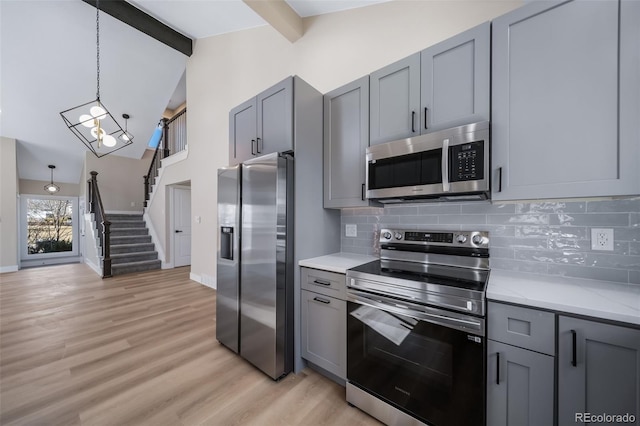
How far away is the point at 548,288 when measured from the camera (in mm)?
1319

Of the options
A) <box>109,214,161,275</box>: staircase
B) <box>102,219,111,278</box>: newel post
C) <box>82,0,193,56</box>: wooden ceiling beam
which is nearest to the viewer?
<box>82,0,193,56</box>: wooden ceiling beam

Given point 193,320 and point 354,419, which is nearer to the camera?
point 354,419

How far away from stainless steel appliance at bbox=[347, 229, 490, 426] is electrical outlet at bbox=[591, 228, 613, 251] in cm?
52

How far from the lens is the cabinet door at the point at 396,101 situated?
1798 mm

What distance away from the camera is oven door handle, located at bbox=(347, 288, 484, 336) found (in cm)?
126

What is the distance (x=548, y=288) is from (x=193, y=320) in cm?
343

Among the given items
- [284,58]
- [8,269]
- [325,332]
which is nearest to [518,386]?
[325,332]

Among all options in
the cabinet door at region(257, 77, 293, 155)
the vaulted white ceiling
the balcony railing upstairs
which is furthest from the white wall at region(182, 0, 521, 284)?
the balcony railing upstairs

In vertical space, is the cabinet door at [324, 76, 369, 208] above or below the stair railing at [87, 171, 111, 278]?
above

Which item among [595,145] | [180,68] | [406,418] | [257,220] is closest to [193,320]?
[257,220]

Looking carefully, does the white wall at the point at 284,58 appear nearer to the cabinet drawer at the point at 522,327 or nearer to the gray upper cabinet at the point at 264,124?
the gray upper cabinet at the point at 264,124

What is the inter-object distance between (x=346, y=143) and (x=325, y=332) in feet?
5.06

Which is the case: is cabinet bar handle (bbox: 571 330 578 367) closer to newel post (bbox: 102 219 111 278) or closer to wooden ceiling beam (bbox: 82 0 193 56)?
wooden ceiling beam (bbox: 82 0 193 56)

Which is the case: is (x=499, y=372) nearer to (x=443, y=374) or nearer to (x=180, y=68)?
(x=443, y=374)
